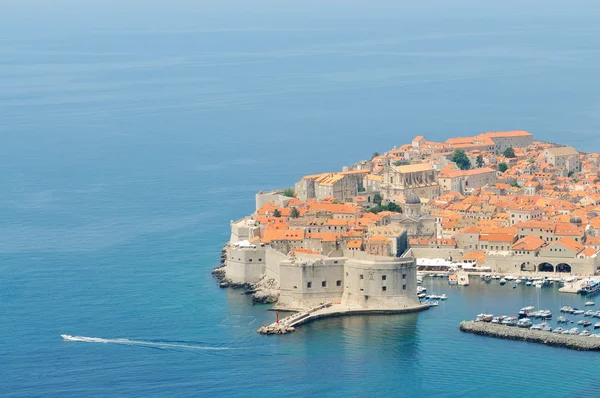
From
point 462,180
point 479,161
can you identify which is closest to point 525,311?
point 462,180

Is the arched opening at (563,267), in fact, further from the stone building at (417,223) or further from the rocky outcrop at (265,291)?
the rocky outcrop at (265,291)

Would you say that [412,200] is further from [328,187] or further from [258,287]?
[258,287]

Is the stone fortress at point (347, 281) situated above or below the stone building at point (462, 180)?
below

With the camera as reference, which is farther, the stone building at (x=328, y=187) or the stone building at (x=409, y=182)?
the stone building at (x=409, y=182)

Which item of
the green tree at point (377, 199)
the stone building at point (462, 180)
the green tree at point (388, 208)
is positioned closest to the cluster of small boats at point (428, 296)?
the green tree at point (388, 208)

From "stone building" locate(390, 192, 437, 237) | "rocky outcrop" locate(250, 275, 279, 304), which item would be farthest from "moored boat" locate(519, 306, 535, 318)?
"stone building" locate(390, 192, 437, 237)

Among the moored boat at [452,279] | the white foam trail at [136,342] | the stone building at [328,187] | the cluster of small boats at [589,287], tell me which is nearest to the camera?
the white foam trail at [136,342]

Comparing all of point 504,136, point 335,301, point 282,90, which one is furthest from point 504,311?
point 282,90
